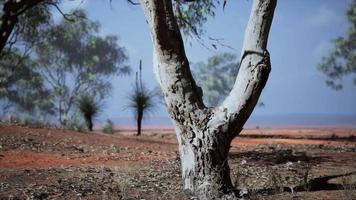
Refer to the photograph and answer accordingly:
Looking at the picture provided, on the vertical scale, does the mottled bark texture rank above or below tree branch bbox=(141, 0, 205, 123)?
above

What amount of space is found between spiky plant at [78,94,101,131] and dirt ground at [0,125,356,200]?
3.59 metres

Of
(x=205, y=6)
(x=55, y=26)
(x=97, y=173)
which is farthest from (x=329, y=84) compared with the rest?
(x=97, y=173)

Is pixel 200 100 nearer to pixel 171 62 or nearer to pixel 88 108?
pixel 171 62

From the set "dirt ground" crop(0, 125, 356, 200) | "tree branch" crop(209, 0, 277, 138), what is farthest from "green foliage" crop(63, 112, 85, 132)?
"tree branch" crop(209, 0, 277, 138)

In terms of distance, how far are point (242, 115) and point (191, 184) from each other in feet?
3.80

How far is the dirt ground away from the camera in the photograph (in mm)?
6270

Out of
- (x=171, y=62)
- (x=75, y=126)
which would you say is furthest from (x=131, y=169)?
(x=75, y=126)

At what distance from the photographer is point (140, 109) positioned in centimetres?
1770

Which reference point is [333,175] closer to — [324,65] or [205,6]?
[205,6]

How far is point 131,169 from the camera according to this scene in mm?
8547

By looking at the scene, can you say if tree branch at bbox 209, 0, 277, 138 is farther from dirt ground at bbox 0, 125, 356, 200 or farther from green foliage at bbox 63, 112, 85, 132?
green foliage at bbox 63, 112, 85, 132

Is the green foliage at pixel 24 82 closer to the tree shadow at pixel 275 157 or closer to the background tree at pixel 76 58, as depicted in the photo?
the background tree at pixel 76 58

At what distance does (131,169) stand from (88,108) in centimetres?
935

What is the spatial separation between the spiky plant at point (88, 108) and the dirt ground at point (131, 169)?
3.59 meters
